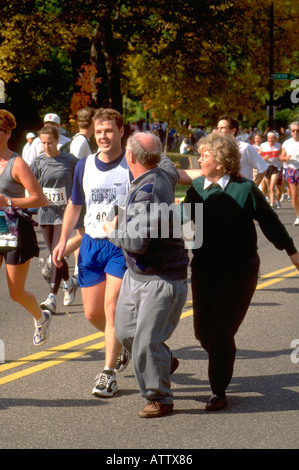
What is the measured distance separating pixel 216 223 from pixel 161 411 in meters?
1.22

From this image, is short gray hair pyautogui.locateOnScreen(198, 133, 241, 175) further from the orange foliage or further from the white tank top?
the orange foliage

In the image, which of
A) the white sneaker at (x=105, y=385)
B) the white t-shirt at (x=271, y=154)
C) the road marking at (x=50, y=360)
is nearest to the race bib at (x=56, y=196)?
the road marking at (x=50, y=360)

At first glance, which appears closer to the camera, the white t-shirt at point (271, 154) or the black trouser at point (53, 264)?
the black trouser at point (53, 264)

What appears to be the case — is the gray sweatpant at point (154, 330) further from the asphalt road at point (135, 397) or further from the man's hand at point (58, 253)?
the man's hand at point (58, 253)

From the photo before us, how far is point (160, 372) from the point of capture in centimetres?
526

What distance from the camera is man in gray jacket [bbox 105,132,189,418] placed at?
516 cm

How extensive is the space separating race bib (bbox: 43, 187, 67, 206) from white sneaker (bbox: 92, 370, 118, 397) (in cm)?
370

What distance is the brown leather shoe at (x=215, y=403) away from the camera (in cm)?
543

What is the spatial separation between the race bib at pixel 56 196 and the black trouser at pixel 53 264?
0.86 ft

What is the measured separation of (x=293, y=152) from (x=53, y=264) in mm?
9092

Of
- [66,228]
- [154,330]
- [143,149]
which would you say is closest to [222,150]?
[143,149]

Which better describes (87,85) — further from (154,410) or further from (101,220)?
(154,410)
